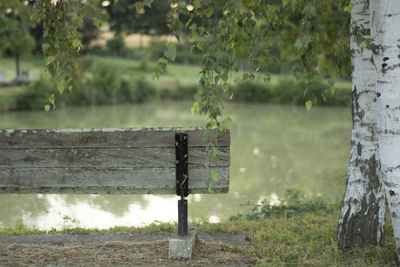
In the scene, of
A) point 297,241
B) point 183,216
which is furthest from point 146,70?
point 183,216

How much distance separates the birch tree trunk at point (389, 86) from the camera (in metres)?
3.43

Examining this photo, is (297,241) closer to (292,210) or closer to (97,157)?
(292,210)

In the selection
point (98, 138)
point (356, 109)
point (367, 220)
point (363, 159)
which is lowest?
point (367, 220)

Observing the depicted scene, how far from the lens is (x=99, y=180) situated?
3.72 metres

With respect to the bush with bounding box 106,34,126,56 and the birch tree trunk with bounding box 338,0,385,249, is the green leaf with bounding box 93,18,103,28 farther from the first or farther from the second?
the bush with bounding box 106,34,126,56

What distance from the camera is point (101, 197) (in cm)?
797

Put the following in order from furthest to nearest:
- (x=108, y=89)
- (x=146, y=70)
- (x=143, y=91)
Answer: (x=146, y=70) < (x=143, y=91) < (x=108, y=89)

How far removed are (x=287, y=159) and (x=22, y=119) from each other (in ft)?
39.3

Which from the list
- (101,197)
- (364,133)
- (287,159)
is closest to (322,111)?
(287,159)

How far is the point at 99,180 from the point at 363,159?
2.16 metres

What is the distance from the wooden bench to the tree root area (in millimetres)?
546

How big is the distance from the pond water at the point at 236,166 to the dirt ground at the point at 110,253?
1.23m

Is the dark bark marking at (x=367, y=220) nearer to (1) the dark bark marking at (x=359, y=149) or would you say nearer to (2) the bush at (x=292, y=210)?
(1) the dark bark marking at (x=359, y=149)

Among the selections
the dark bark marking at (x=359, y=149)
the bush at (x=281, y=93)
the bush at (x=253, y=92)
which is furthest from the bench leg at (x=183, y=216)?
the bush at (x=253, y=92)
